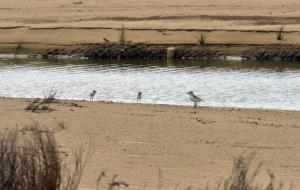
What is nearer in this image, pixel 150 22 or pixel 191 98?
pixel 191 98

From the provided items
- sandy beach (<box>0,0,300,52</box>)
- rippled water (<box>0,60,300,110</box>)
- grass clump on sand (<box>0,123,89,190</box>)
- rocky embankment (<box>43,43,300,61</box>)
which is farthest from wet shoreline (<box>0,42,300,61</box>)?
grass clump on sand (<box>0,123,89,190</box>)

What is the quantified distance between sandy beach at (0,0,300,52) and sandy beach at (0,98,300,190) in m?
12.3

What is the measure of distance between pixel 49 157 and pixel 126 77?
54.1 ft

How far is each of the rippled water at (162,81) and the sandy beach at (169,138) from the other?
9.45ft

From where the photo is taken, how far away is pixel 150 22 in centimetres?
3186

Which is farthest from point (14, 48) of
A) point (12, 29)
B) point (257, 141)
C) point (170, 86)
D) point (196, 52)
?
point (257, 141)

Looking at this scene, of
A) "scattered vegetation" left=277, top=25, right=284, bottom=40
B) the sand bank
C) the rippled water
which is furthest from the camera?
the sand bank

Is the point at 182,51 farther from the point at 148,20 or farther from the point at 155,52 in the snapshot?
the point at 148,20

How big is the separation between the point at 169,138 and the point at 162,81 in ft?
31.6

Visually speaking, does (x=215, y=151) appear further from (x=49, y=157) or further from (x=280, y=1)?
(x=280, y=1)

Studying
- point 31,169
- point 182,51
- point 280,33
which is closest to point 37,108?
point 31,169

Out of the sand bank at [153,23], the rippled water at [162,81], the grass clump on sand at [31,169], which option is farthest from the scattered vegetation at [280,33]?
the grass clump on sand at [31,169]

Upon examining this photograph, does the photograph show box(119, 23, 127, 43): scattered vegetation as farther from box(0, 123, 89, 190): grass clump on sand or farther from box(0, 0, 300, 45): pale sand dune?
box(0, 123, 89, 190): grass clump on sand

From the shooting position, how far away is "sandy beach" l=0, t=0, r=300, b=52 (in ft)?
95.0
